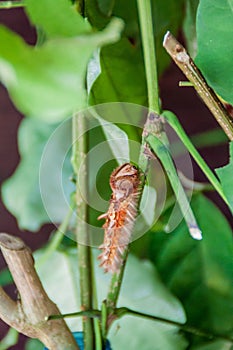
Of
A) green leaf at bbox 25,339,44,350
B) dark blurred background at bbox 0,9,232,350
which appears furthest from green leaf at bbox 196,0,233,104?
dark blurred background at bbox 0,9,232,350

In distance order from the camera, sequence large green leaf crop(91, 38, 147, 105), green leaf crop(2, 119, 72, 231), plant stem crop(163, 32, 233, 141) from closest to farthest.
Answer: plant stem crop(163, 32, 233, 141) < large green leaf crop(91, 38, 147, 105) < green leaf crop(2, 119, 72, 231)

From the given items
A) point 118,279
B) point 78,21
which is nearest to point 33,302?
point 118,279

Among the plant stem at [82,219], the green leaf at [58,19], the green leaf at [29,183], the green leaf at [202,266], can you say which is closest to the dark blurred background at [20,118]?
the green leaf at [29,183]

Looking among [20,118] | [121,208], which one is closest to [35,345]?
[121,208]

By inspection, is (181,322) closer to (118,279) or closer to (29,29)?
(118,279)

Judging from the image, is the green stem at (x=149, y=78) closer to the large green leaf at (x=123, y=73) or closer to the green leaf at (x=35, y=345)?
the large green leaf at (x=123, y=73)

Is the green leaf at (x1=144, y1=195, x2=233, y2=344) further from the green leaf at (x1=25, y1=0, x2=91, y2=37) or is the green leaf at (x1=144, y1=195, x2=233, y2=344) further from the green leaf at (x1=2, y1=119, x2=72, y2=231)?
the green leaf at (x1=25, y1=0, x2=91, y2=37)
